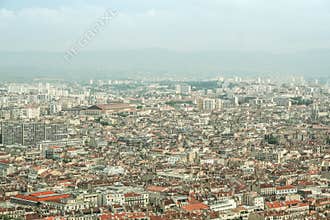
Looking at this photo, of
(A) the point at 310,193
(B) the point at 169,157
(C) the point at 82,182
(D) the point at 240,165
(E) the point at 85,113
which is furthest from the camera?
(E) the point at 85,113

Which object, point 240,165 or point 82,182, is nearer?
point 82,182

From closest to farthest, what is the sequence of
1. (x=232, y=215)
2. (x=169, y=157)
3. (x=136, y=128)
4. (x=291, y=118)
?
(x=232, y=215) < (x=169, y=157) < (x=136, y=128) < (x=291, y=118)

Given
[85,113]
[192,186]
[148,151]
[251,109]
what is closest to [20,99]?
[85,113]

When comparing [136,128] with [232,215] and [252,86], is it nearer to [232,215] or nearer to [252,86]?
[232,215]

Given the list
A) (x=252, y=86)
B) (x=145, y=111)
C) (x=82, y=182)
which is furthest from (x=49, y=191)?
(x=252, y=86)

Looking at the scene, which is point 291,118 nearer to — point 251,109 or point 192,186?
point 251,109

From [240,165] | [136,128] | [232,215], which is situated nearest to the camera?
[232,215]
